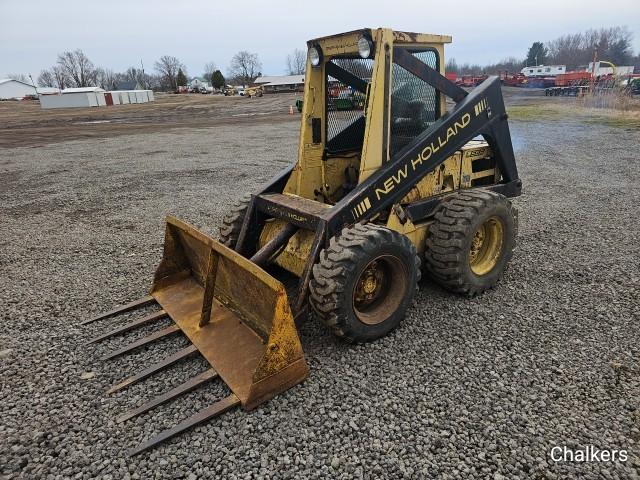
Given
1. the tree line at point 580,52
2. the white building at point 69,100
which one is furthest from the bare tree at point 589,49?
the white building at point 69,100

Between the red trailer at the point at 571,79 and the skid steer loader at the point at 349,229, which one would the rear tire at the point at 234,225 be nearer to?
the skid steer loader at the point at 349,229

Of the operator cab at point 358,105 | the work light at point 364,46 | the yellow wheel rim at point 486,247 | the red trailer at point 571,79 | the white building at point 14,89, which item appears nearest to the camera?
the work light at point 364,46

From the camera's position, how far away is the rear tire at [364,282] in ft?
11.8

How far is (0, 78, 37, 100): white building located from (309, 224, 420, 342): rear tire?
386ft

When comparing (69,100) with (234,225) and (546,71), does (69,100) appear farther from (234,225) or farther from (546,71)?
(234,225)

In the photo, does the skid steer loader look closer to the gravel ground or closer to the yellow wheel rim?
the yellow wheel rim

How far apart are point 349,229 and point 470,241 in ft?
4.69

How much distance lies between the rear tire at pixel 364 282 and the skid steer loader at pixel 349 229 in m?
0.01

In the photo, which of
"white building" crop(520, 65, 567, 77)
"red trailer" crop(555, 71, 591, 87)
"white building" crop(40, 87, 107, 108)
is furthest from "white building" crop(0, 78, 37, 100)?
"red trailer" crop(555, 71, 591, 87)

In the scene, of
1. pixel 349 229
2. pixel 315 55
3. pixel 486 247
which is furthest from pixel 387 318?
pixel 315 55

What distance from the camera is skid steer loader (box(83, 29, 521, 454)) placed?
11.7 ft

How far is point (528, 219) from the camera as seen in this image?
732cm

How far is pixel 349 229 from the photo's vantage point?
12.5ft

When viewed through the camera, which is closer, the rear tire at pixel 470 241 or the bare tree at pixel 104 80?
the rear tire at pixel 470 241
